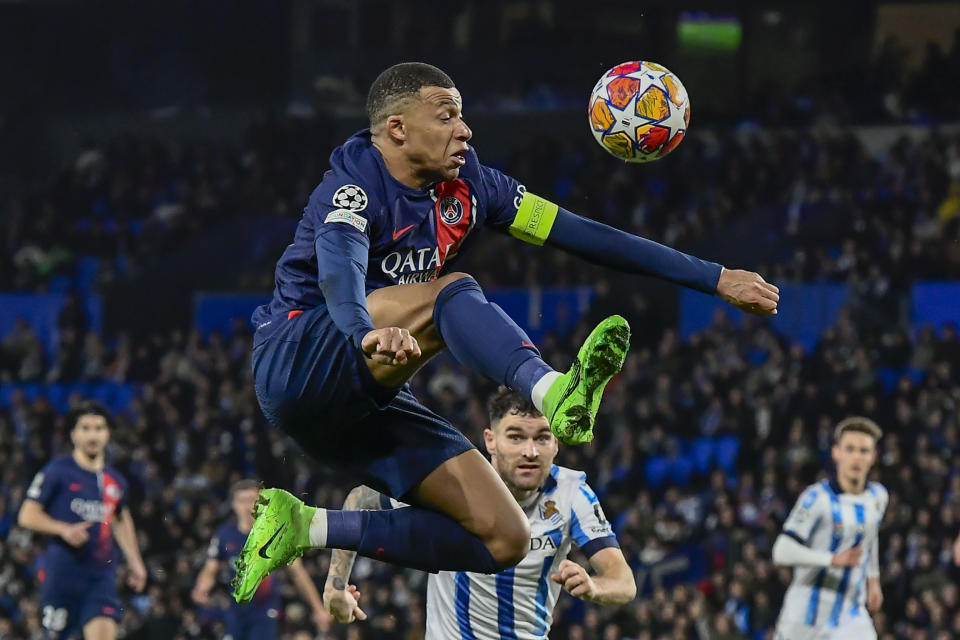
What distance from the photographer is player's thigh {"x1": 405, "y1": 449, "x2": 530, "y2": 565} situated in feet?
17.4

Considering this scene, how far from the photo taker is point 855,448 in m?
9.81

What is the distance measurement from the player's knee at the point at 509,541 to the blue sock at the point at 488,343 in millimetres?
694

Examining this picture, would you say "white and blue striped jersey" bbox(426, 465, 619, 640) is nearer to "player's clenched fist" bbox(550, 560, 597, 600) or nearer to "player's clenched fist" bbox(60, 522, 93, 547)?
"player's clenched fist" bbox(550, 560, 597, 600)

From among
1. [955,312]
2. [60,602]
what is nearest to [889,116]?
[955,312]

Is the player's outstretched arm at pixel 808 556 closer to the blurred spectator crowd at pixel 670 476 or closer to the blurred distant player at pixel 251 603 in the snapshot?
the blurred spectator crowd at pixel 670 476

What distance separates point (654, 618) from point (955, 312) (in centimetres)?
613

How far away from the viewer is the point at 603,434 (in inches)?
604

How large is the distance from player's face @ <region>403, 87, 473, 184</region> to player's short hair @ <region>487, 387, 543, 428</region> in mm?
1232

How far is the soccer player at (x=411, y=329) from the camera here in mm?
4785

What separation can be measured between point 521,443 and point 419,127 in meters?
1.61

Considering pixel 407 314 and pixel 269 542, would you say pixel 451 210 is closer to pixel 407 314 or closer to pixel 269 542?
pixel 407 314

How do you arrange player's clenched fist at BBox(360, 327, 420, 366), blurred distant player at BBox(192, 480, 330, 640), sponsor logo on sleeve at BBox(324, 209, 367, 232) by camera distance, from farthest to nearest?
blurred distant player at BBox(192, 480, 330, 640), sponsor logo on sleeve at BBox(324, 209, 367, 232), player's clenched fist at BBox(360, 327, 420, 366)

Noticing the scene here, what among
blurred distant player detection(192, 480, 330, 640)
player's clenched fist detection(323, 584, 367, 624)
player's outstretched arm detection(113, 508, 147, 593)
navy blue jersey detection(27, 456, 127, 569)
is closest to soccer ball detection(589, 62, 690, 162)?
player's clenched fist detection(323, 584, 367, 624)

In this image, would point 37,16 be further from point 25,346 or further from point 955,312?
point 955,312
